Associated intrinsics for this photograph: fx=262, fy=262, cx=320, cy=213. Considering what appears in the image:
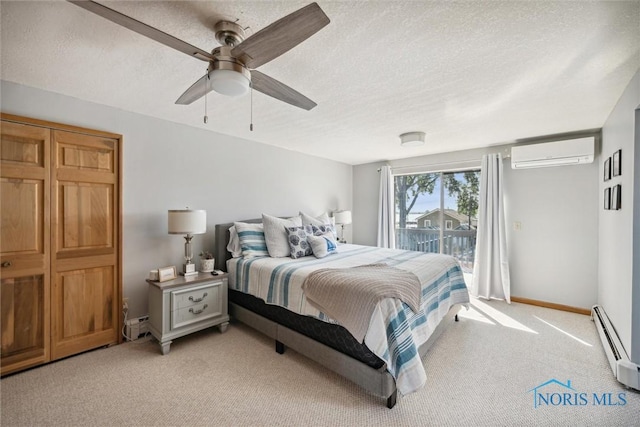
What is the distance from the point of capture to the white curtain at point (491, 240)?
3.83 meters

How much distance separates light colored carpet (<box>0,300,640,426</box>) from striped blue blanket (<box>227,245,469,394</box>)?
0.35 metres

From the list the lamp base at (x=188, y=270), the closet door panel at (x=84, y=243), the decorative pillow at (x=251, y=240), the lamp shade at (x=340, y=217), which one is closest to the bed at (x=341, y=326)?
the decorative pillow at (x=251, y=240)

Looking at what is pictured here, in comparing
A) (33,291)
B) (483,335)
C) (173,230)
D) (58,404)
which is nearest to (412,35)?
(173,230)

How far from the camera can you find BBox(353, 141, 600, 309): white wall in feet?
11.0

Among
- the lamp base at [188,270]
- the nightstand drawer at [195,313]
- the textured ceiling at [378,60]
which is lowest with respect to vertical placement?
the nightstand drawer at [195,313]

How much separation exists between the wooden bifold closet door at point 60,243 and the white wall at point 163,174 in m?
0.15

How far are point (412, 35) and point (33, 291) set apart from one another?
3398 mm

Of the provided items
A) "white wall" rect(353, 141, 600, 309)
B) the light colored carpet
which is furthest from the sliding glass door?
the light colored carpet

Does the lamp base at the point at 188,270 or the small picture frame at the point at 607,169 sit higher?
the small picture frame at the point at 607,169

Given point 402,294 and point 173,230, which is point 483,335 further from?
point 173,230

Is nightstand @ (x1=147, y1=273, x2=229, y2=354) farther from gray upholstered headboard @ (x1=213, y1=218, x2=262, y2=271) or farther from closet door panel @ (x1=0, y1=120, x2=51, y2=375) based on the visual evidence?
closet door panel @ (x1=0, y1=120, x2=51, y2=375)

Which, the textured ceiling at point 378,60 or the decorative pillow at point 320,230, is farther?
the decorative pillow at point 320,230

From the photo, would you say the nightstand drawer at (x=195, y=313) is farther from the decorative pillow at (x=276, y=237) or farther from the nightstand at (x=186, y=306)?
the decorative pillow at (x=276, y=237)

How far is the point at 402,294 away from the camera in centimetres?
190
